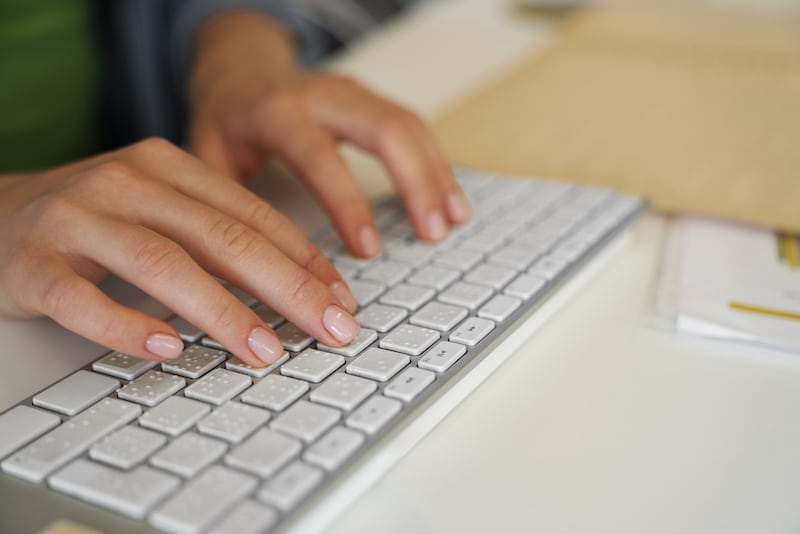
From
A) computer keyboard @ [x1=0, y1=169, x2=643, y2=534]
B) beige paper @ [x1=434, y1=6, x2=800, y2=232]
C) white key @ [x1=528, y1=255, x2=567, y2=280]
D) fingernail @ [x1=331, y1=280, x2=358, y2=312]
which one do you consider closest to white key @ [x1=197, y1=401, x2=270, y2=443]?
computer keyboard @ [x1=0, y1=169, x2=643, y2=534]

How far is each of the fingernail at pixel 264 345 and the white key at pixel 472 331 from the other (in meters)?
0.10

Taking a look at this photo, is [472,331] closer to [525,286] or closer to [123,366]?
[525,286]

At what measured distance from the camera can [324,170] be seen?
0.62 meters

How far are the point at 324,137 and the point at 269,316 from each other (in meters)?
0.23

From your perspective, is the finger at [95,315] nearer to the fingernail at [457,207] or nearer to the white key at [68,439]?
the white key at [68,439]

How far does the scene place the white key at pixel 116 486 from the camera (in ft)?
1.05

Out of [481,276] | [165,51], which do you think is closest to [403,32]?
[165,51]

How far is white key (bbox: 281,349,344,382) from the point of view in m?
0.40

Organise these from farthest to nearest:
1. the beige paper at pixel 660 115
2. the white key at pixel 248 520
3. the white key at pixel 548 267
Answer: the beige paper at pixel 660 115 < the white key at pixel 548 267 < the white key at pixel 248 520

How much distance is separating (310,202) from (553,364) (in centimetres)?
30

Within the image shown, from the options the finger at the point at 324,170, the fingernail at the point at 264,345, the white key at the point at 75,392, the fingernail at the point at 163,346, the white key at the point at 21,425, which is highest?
the finger at the point at 324,170

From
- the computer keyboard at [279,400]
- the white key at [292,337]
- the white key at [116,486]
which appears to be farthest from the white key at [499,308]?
the white key at [116,486]

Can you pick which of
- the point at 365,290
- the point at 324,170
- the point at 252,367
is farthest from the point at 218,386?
the point at 324,170

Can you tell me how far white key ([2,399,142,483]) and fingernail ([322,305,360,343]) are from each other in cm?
11
